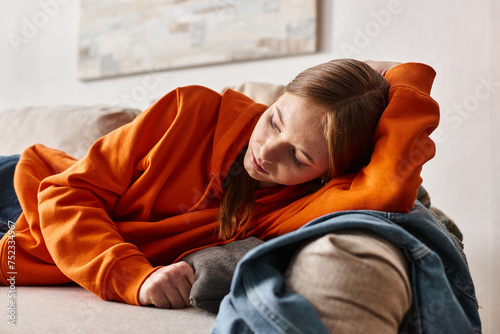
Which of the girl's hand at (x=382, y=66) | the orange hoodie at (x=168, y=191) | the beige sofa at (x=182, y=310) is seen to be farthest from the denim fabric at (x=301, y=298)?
the girl's hand at (x=382, y=66)

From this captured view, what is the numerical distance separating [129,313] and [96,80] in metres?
1.82

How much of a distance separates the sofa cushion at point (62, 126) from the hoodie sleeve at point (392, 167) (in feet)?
2.41

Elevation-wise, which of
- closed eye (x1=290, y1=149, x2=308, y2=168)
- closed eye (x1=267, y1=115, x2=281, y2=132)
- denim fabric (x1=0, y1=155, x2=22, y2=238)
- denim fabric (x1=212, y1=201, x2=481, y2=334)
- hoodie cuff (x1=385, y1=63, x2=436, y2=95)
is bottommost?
denim fabric (x1=0, y1=155, x2=22, y2=238)

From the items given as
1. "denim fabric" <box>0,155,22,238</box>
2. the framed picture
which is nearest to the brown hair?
"denim fabric" <box>0,155,22,238</box>

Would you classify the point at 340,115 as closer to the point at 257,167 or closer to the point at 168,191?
the point at 257,167

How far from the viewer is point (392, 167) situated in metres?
0.90

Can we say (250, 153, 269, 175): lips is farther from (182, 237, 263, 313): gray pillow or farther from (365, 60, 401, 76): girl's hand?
(365, 60, 401, 76): girl's hand

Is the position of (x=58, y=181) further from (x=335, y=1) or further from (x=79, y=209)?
(x=335, y=1)

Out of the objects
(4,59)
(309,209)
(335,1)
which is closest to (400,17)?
(335,1)

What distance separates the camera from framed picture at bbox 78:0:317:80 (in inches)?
75.1

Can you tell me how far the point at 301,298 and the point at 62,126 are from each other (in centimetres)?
120

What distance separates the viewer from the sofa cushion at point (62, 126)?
60.6 inches

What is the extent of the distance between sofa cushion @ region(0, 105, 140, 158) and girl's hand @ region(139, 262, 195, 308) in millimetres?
764

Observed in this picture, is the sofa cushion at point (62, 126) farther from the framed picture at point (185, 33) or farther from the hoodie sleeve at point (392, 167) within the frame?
the hoodie sleeve at point (392, 167)
